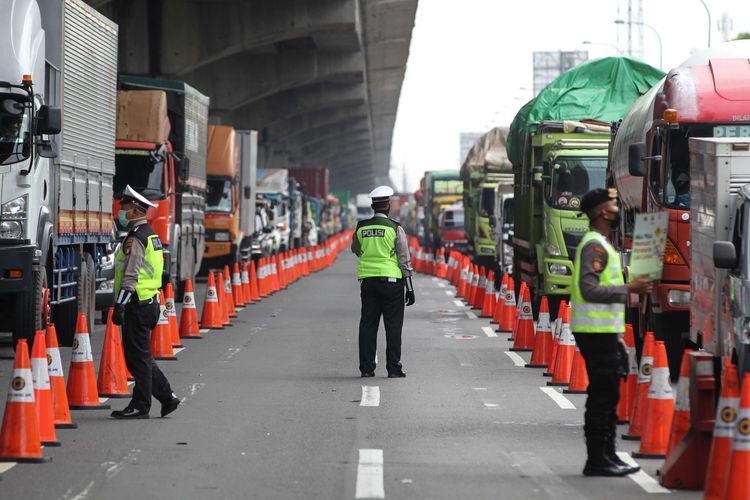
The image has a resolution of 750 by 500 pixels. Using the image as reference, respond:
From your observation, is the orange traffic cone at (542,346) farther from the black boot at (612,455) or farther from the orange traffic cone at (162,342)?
the black boot at (612,455)

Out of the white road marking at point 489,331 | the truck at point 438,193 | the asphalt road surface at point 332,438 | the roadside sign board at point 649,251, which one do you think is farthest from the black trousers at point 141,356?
the truck at point 438,193

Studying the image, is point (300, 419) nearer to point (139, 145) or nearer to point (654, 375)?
point (654, 375)

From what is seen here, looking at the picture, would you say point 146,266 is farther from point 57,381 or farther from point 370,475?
point 370,475

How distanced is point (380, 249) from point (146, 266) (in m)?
4.23

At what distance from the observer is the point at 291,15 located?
163ft

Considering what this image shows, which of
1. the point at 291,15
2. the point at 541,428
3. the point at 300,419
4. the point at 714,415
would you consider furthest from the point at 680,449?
the point at 291,15

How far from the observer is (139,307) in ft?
42.4

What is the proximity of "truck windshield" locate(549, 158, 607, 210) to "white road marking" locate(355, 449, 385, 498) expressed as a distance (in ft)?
49.8

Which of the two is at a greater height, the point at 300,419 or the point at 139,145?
the point at 139,145

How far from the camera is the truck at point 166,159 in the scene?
2645 cm

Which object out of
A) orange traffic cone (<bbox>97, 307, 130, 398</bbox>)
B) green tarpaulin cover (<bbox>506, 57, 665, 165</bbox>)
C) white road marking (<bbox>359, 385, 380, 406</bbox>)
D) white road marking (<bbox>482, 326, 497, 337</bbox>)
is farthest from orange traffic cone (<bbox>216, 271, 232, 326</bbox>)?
orange traffic cone (<bbox>97, 307, 130, 398</bbox>)

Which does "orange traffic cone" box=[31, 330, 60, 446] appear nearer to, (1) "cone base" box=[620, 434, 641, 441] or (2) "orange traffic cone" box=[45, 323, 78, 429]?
(2) "orange traffic cone" box=[45, 323, 78, 429]

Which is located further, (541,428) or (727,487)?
(541,428)

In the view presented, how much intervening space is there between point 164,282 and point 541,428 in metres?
15.7
